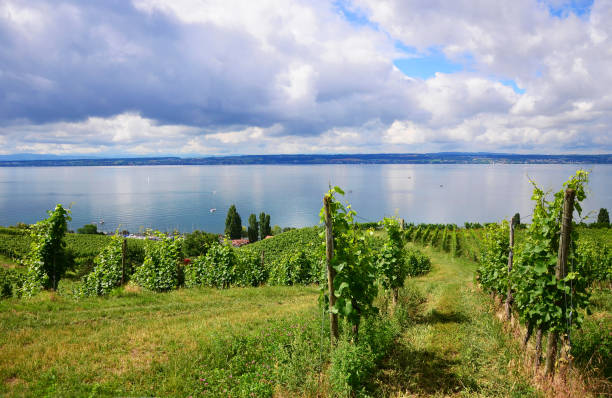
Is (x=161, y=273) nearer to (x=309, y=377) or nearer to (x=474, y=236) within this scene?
(x=309, y=377)

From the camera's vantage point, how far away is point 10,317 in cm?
878

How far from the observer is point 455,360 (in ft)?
22.6

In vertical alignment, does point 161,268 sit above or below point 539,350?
below

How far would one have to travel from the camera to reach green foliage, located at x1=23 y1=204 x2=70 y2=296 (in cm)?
1258

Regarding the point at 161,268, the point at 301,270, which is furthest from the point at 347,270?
the point at 301,270

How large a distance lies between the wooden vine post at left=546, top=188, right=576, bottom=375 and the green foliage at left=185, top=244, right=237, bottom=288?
1394 centimetres

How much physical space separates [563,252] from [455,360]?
3.15 m

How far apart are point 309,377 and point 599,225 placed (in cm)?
7026

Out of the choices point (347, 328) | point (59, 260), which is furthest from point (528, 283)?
point (59, 260)

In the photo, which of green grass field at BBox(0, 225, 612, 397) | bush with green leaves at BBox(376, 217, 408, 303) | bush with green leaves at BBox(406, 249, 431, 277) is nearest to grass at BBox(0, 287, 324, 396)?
green grass field at BBox(0, 225, 612, 397)

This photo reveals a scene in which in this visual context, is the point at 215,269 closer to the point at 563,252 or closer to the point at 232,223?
the point at 563,252

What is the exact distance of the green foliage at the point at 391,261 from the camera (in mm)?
10891

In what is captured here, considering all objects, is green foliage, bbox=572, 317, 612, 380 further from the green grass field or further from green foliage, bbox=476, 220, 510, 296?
green foliage, bbox=476, 220, 510, 296

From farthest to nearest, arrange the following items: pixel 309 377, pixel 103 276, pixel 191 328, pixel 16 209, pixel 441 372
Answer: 1. pixel 16 209
2. pixel 103 276
3. pixel 191 328
4. pixel 441 372
5. pixel 309 377
